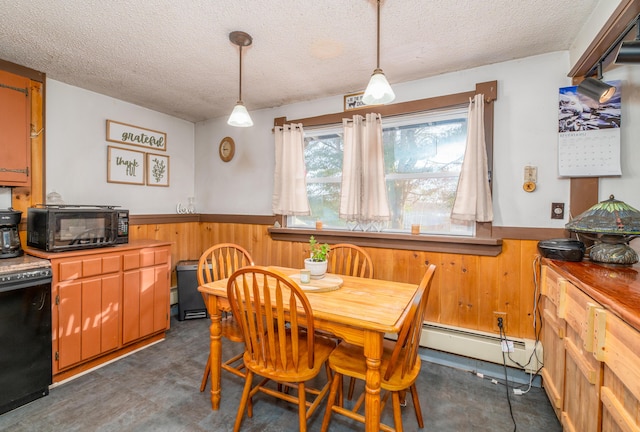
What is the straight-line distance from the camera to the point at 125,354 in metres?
2.52

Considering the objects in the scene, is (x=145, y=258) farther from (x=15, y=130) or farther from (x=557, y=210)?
(x=557, y=210)

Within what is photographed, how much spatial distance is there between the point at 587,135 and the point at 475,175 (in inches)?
26.8

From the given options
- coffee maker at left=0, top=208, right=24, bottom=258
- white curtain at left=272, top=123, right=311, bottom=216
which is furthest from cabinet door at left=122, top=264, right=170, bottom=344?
white curtain at left=272, top=123, right=311, bottom=216

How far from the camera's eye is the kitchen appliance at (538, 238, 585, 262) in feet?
5.65

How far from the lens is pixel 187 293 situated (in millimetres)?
3254

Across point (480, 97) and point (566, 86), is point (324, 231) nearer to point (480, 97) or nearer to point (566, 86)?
point (480, 97)

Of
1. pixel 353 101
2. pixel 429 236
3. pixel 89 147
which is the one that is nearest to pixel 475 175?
pixel 429 236

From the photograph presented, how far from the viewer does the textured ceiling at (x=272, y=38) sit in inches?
65.7

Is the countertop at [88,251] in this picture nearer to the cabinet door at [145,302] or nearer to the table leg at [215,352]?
the cabinet door at [145,302]

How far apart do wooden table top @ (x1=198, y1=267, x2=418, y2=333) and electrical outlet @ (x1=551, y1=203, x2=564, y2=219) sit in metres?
1.15

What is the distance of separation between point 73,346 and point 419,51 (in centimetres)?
325

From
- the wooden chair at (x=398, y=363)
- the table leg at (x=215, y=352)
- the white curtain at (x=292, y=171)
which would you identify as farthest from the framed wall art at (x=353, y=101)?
the table leg at (x=215, y=352)

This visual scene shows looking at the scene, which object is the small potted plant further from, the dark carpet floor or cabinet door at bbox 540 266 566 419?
cabinet door at bbox 540 266 566 419

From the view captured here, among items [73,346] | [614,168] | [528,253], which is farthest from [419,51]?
[73,346]
